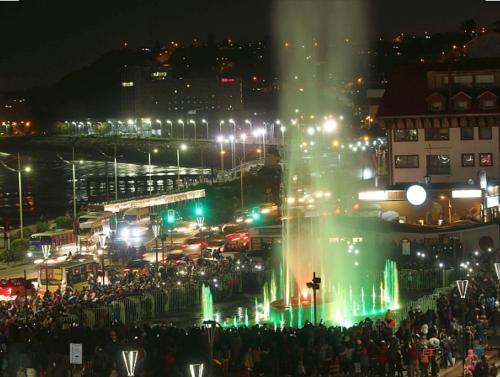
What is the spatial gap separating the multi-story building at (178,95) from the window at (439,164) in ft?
442

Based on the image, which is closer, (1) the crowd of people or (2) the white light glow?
(1) the crowd of people

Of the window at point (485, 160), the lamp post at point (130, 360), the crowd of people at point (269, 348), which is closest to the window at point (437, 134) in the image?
the window at point (485, 160)

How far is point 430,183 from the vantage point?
121 ft

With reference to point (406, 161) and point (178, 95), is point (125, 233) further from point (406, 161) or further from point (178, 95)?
point (178, 95)

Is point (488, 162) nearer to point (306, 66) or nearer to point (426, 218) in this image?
point (426, 218)

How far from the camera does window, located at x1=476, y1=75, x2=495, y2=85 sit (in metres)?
40.5

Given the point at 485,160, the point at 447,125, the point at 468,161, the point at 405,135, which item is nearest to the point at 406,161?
the point at 405,135

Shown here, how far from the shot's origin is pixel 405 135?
131ft

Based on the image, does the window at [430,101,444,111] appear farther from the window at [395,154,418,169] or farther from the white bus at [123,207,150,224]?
the white bus at [123,207,150,224]

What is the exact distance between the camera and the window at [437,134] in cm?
3946

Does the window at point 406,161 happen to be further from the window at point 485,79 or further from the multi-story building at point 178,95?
the multi-story building at point 178,95

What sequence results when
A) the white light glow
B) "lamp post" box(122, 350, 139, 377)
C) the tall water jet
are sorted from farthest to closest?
the white light glow → the tall water jet → "lamp post" box(122, 350, 139, 377)

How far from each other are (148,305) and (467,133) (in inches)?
849

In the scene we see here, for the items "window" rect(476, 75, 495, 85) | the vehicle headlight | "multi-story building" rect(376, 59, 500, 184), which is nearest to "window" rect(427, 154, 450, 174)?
"multi-story building" rect(376, 59, 500, 184)
